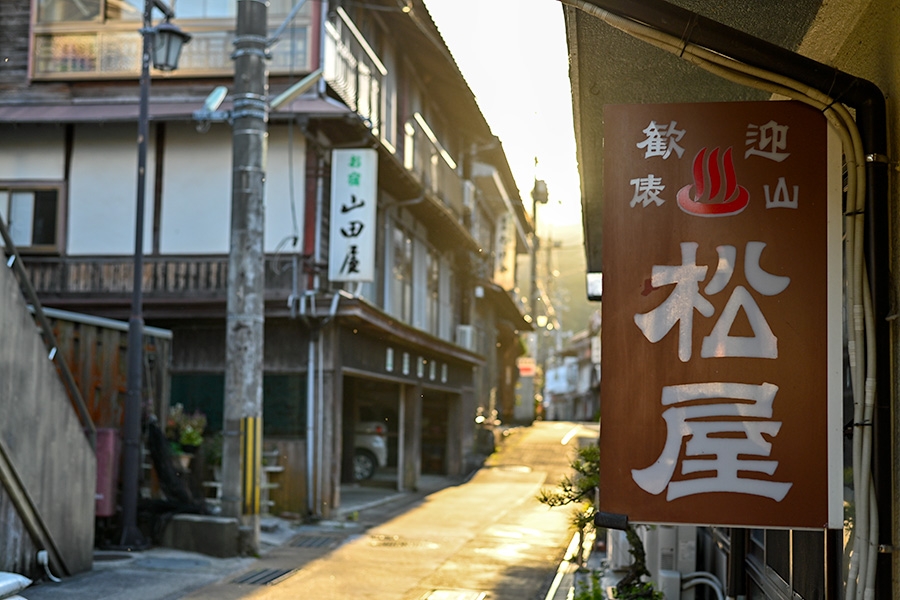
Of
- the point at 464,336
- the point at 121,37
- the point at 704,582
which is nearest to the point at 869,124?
the point at 704,582

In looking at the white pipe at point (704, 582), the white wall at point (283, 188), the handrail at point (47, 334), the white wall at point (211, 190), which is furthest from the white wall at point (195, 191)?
the white pipe at point (704, 582)

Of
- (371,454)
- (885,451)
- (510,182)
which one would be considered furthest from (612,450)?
(510,182)

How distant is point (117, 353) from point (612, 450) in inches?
460

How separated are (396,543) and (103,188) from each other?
8985 mm

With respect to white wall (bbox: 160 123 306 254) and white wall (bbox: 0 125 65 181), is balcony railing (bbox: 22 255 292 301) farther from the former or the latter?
white wall (bbox: 0 125 65 181)

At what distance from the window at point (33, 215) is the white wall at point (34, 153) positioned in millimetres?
244

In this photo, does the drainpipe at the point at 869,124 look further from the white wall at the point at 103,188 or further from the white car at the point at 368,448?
the white car at the point at 368,448

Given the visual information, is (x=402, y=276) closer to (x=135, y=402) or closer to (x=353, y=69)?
(x=353, y=69)

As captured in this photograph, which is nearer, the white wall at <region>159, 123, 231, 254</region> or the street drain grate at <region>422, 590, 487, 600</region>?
the street drain grate at <region>422, 590, 487, 600</region>

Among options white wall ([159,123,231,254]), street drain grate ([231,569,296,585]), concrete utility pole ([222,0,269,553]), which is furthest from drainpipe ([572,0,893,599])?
white wall ([159,123,231,254])

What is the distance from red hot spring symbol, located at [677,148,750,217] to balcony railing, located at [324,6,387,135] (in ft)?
49.7

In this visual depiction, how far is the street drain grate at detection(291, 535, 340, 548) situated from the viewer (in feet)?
51.3

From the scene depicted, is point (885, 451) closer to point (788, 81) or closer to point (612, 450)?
point (612, 450)

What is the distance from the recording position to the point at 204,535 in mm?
13773
